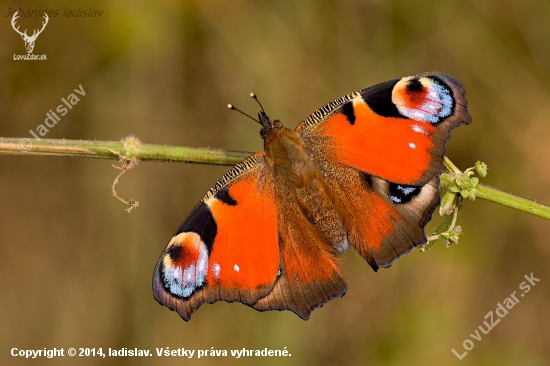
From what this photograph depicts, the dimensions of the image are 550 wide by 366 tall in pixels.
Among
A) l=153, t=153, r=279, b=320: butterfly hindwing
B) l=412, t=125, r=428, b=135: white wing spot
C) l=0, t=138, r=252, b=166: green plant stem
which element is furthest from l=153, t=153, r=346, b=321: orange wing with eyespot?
l=412, t=125, r=428, b=135: white wing spot

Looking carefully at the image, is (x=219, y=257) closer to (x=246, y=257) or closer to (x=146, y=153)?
(x=246, y=257)

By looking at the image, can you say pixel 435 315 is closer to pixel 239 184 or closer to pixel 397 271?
pixel 397 271

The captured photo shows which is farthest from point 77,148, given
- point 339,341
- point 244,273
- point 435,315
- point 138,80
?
point 435,315

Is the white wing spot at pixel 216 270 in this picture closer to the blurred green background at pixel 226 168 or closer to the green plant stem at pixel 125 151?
the green plant stem at pixel 125 151

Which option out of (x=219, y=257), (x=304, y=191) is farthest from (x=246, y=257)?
(x=304, y=191)

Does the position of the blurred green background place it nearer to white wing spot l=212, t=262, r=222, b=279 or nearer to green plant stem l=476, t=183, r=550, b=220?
green plant stem l=476, t=183, r=550, b=220

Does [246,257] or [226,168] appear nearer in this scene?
[246,257]
